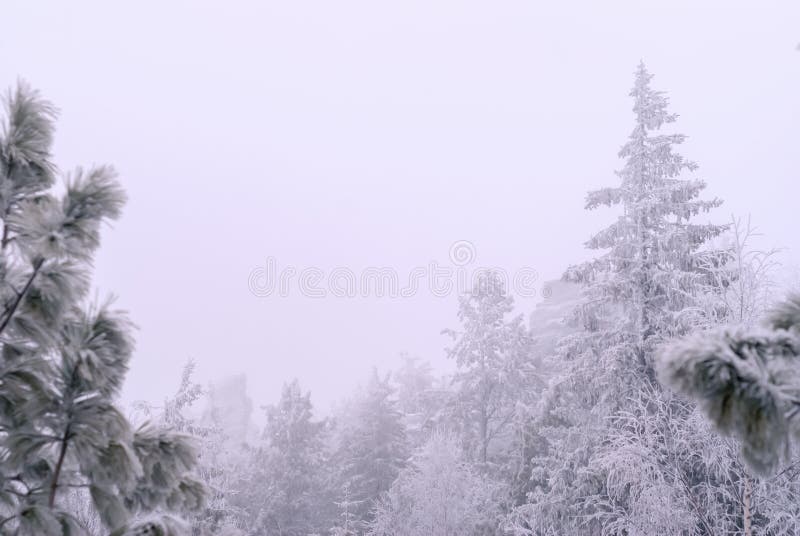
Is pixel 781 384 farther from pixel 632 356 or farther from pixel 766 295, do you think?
pixel 632 356

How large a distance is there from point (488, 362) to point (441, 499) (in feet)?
23.3

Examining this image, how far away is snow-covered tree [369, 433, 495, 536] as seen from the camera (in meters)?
21.4

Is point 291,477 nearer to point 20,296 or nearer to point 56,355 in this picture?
point 56,355

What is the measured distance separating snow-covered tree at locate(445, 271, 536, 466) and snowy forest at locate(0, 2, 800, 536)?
0.34 ft

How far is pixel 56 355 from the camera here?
11.5 feet

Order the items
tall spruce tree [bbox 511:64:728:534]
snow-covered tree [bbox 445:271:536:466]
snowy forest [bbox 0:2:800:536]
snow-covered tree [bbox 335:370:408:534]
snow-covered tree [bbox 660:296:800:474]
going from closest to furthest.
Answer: snow-covered tree [bbox 660:296:800:474] → snowy forest [bbox 0:2:800:536] → tall spruce tree [bbox 511:64:728:534] → snow-covered tree [bbox 445:271:536:466] → snow-covered tree [bbox 335:370:408:534]

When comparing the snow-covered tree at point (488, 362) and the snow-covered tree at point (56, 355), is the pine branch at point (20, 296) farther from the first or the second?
the snow-covered tree at point (488, 362)

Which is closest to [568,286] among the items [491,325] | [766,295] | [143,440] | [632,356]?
[491,325]

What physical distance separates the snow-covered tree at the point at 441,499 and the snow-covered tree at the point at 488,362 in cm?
269

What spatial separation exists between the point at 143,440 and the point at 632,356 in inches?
471

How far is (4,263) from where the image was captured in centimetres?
341

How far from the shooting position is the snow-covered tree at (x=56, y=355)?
329cm

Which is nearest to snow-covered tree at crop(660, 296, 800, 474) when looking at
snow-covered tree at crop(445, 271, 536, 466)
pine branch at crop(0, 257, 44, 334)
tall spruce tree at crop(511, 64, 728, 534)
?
pine branch at crop(0, 257, 44, 334)

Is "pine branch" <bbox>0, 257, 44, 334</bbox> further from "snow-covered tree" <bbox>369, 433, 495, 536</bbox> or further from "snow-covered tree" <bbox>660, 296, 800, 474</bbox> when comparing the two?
"snow-covered tree" <bbox>369, 433, 495, 536</bbox>
